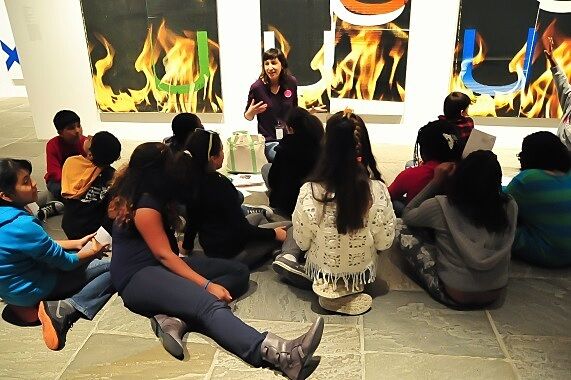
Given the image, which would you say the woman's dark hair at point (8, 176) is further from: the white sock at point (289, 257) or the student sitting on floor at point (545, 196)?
the student sitting on floor at point (545, 196)

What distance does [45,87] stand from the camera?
5.83 metres

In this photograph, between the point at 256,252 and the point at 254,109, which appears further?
the point at 254,109

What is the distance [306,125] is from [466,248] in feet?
4.22

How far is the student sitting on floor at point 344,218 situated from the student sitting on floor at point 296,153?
0.76 metres

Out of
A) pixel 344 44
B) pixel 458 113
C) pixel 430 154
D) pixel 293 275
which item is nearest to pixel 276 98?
pixel 344 44

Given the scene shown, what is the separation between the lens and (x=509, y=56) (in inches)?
194

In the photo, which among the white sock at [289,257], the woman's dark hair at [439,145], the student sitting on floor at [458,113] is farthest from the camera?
the student sitting on floor at [458,113]

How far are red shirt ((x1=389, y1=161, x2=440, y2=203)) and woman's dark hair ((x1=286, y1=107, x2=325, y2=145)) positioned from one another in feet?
2.02

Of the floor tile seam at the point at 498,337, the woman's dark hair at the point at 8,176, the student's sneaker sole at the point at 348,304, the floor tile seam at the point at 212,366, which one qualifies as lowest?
the floor tile seam at the point at 498,337

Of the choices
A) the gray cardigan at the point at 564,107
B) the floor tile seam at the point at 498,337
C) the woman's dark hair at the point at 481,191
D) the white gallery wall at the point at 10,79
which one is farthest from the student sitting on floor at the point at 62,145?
the white gallery wall at the point at 10,79

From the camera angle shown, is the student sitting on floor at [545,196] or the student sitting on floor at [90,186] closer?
the student sitting on floor at [545,196]

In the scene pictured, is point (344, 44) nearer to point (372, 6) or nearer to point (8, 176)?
point (372, 6)

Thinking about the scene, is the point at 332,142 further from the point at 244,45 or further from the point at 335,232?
the point at 244,45

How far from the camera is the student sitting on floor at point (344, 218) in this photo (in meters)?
2.31
